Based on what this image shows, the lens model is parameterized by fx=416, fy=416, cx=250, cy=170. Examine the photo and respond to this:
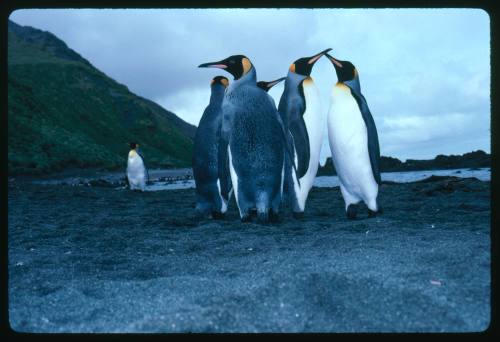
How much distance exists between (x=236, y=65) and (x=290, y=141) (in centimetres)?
86

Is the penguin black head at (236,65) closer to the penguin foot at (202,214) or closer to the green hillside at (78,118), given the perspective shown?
the penguin foot at (202,214)

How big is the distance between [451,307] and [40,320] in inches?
55.5

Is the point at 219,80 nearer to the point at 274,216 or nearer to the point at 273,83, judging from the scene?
the point at 273,83

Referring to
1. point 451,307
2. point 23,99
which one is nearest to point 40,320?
point 451,307

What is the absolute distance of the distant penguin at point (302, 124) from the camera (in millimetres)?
3965

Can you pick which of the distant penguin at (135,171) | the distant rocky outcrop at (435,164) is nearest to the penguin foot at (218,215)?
the distant penguin at (135,171)

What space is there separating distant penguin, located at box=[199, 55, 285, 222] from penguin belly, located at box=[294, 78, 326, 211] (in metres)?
0.38

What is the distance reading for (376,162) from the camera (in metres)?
3.68

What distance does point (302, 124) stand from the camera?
3982 mm

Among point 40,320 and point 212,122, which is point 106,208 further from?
point 40,320

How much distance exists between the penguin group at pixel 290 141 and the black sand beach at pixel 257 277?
14.1 inches

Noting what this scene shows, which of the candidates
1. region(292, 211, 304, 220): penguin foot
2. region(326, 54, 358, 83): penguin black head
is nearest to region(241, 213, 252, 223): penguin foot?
region(292, 211, 304, 220): penguin foot

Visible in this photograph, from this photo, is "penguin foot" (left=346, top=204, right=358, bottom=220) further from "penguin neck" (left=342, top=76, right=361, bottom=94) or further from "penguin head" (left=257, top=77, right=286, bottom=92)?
"penguin head" (left=257, top=77, right=286, bottom=92)

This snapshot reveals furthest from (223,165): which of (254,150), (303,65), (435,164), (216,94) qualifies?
(435,164)
